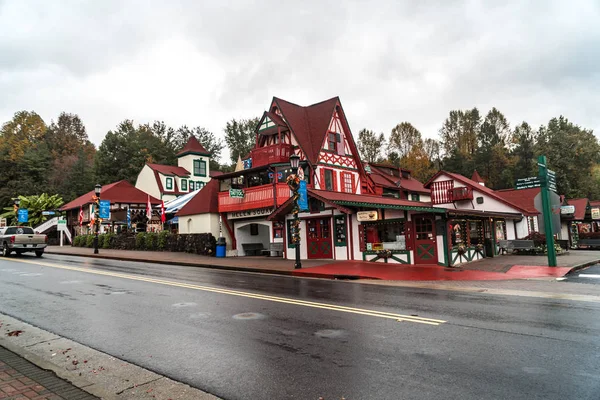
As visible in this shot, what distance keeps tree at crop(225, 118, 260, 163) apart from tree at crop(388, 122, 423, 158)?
22.8 meters

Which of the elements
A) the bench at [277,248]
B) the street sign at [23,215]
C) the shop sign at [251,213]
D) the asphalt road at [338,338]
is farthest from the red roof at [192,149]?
the asphalt road at [338,338]

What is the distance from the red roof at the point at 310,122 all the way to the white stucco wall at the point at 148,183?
78.4 ft

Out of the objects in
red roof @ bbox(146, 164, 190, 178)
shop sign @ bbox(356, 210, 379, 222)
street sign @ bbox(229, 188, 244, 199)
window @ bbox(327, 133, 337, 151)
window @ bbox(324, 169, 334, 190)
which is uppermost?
red roof @ bbox(146, 164, 190, 178)

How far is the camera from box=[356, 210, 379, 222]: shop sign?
1852 cm

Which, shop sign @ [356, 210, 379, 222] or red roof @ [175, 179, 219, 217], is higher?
red roof @ [175, 179, 219, 217]

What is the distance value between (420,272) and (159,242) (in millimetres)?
20697

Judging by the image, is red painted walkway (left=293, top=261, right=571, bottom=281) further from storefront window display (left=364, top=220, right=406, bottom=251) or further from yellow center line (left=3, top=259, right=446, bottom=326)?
yellow center line (left=3, top=259, right=446, bottom=326)

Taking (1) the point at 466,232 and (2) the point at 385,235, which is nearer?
(2) the point at 385,235

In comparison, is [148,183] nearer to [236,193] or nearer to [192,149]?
[192,149]

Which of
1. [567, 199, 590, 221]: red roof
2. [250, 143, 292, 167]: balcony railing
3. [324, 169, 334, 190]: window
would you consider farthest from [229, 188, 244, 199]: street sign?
[567, 199, 590, 221]: red roof

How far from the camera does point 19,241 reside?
75.6 feet

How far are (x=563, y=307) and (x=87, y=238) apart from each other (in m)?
36.5

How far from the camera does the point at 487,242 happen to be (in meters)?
22.8

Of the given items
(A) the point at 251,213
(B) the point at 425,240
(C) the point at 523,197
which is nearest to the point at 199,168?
(A) the point at 251,213
